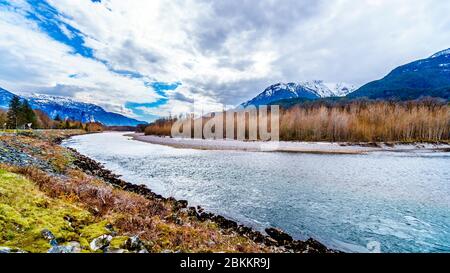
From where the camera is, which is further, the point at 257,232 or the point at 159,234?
the point at 257,232

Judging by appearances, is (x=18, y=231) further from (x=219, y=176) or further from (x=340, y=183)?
(x=340, y=183)

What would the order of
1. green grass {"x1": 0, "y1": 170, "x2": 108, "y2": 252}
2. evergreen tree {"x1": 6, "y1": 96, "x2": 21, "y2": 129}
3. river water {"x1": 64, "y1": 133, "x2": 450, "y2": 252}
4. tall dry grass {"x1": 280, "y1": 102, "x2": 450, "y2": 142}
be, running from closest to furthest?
green grass {"x1": 0, "y1": 170, "x2": 108, "y2": 252}, river water {"x1": 64, "y1": 133, "x2": 450, "y2": 252}, tall dry grass {"x1": 280, "y1": 102, "x2": 450, "y2": 142}, evergreen tree {"x1": 6, "y1": 96, "x2": 21, "y2": 129}

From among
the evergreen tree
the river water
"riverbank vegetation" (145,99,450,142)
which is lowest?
the river water

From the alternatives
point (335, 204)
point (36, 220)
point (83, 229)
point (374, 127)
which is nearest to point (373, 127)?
point (374, 127)

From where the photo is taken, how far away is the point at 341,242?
33.2ft

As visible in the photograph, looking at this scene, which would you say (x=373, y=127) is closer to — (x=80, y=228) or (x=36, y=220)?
(x=80, y=228)

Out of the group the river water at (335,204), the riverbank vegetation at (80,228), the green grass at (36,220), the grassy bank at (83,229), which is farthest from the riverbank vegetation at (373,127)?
the green grass at (36,220)

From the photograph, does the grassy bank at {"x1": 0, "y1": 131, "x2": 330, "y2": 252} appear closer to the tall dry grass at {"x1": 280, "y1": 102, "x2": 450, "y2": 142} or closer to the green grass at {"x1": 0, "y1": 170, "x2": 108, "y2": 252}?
the green grass at {"x1": 0, "y1": 170, "x2": 108, "y2": 252}

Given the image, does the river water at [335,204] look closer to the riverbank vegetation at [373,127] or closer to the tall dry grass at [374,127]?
the riverbank vegetation at [373,127]

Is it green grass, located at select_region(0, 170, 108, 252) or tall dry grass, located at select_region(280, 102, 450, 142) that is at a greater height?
tall dry grass, located at select_region(280, 102, 450, 142)

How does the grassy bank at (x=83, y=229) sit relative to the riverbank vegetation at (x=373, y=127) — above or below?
below

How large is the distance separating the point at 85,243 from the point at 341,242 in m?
9.58

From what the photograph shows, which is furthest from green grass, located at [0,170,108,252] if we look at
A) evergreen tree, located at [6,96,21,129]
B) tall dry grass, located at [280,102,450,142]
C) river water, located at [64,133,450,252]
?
evergreen tree, located at [6,96,21,129]
